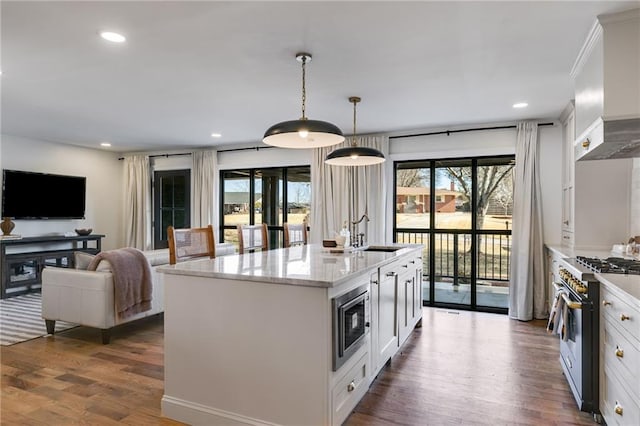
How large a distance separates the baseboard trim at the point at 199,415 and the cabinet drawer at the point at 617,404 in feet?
5.77

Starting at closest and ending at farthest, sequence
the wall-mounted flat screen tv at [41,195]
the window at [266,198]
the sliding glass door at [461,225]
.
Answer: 1. the sliding glass door at [461,225]
2. the wall-mounted flat screen tv at [41,195]
3. the window at [266,198]

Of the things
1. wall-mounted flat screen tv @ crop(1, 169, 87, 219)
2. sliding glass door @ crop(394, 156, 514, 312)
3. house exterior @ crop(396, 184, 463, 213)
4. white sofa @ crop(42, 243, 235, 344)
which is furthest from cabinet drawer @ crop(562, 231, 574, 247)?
wall-mounted flat screen tv @ crop(1, 169, 87, 219)

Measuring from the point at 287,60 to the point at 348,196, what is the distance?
2.91m

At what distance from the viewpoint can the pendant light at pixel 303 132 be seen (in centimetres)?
254

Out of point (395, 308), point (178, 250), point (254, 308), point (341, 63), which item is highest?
point (341, 63)

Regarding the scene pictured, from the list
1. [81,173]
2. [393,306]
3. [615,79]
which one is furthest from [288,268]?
[81,173]

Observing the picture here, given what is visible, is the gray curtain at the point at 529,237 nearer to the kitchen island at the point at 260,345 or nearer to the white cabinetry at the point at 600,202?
the white cabinetry at the point at 600,202

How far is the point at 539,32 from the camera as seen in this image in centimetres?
247

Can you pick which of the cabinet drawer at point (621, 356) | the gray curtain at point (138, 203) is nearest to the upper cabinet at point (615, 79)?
the cabinet drawer at point (621, 356)

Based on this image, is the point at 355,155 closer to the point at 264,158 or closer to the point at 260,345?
the point at 260,345

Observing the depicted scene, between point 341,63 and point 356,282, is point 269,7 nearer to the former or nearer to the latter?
point 341,63

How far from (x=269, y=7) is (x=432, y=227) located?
3953 mm

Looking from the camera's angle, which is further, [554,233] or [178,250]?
[554,233]

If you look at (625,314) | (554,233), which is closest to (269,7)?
(625,314)
